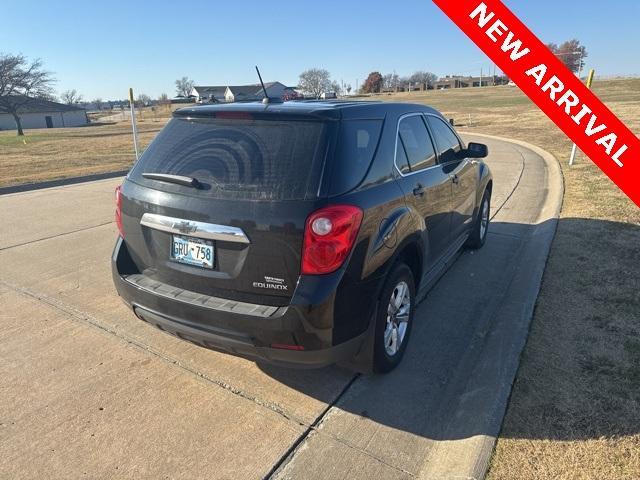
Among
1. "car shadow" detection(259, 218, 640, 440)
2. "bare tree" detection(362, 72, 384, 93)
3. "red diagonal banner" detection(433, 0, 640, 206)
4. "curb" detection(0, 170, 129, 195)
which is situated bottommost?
"car shadow" detection(259, 218, 640, 440)

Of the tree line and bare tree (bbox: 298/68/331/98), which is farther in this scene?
bare tree (bbox: 298/68/331/98)

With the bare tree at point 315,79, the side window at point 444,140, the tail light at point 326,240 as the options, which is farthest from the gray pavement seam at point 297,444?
the bare tree at point 315,79

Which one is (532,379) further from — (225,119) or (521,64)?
(225,119)

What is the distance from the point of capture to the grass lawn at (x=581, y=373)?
234cm

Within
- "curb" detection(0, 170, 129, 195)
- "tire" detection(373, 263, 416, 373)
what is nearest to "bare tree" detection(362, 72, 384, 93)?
"curb" detection(0, 170, 129, 195)

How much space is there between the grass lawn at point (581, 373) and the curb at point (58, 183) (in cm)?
1022

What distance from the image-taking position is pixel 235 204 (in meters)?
2.54

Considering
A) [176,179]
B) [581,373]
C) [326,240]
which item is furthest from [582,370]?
[176,179]

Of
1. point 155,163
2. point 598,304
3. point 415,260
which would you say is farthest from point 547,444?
point 155,163

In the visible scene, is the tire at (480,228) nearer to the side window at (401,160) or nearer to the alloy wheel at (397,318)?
the side window at (401,160)

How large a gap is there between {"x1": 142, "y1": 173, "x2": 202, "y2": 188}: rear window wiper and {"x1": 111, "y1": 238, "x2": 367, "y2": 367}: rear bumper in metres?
0.65

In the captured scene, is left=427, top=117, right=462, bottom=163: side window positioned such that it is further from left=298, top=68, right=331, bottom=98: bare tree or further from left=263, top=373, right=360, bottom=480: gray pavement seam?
left=298, top=68, right=331, bottom=98: bare tree

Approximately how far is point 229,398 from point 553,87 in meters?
2.55

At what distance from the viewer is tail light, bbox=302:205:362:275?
2.42 m
